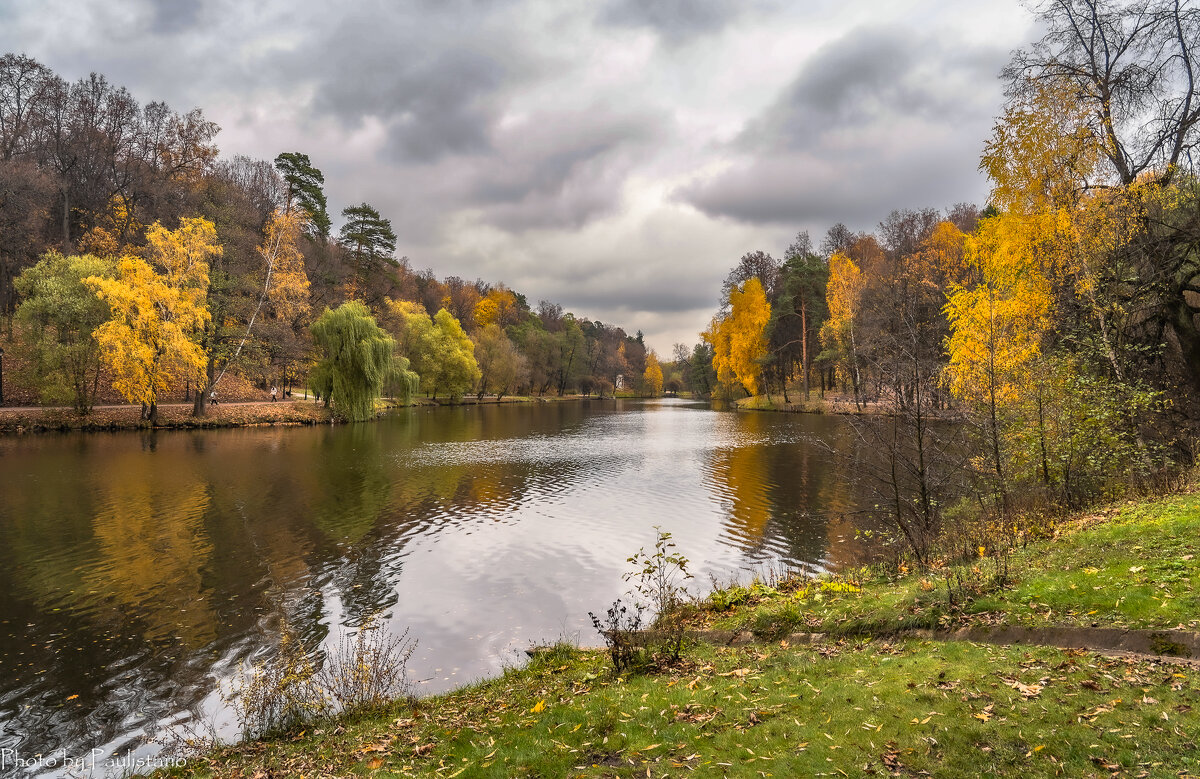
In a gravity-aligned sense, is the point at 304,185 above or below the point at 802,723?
above

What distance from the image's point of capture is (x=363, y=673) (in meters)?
7.23

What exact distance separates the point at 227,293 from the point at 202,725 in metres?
43.0

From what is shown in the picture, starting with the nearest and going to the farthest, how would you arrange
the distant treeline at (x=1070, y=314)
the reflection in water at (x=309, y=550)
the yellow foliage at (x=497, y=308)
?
1. the reflection in water at (x=309, y=550)
2. the distant treeline at (x=1070, y=314)
3. the yellow foliage at (x=497, y=308)

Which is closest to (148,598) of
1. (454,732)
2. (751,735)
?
(454,732)

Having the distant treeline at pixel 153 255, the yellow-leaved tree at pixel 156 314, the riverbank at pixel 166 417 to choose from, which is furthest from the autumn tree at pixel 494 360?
the yellow-leaved tree at pixel 156 314

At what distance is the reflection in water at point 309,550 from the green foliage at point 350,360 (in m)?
14.9

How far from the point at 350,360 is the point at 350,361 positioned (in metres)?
0.10

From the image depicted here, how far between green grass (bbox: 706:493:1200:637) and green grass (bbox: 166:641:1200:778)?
805 mm

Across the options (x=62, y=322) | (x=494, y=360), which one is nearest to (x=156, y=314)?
(x=62, y=322)

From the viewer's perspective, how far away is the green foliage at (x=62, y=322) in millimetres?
31828

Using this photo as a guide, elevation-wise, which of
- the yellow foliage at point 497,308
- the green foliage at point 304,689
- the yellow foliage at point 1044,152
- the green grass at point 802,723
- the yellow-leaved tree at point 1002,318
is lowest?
the green foliage at point 304,689

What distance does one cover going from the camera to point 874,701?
5.05 m

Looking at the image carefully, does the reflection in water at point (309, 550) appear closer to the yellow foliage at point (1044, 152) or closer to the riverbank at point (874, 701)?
the riverbank at point (874, 701)

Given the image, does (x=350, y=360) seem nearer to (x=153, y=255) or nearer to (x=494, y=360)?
(x=153, y=255)
